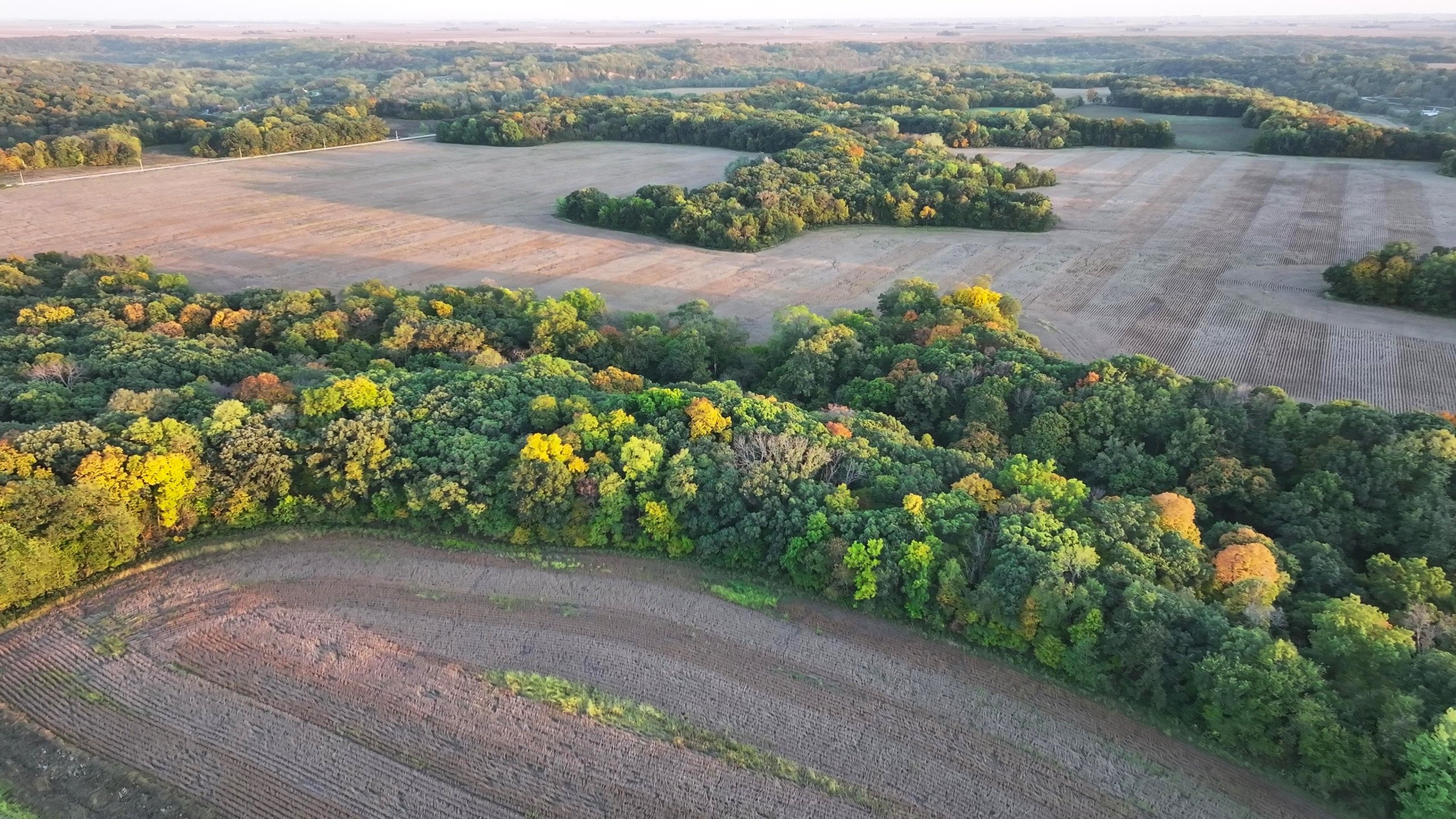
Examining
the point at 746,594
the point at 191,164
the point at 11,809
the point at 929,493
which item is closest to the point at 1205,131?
the point at 929,493

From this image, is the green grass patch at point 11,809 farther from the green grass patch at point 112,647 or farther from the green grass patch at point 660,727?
the green grass patch at point 660,727

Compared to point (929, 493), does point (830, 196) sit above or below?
above

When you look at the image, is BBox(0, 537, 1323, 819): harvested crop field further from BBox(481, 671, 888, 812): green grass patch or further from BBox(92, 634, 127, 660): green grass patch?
BBox(481, 671, 888, 812): green grass patch

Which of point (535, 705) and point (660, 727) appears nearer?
point (660, 727)

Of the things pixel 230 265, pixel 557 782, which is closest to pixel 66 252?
pixel 230 265

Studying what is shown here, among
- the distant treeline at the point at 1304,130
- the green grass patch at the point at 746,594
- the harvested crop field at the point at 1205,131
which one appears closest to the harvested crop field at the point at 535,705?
the green grass patch at the point at 746,594

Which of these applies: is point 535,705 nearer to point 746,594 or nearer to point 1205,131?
point 746,594
